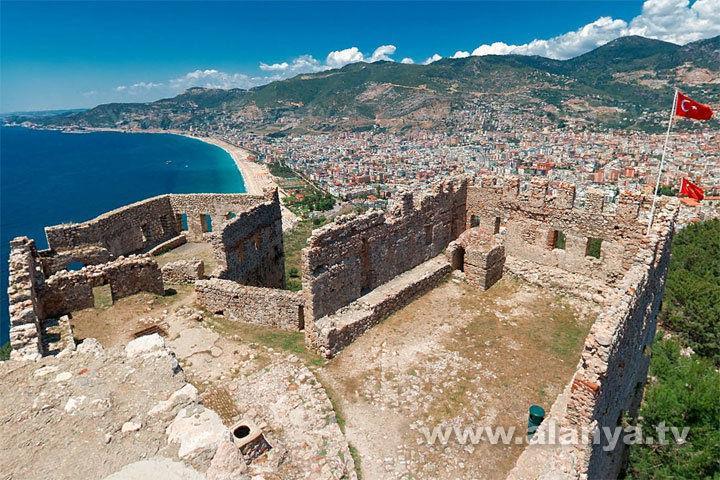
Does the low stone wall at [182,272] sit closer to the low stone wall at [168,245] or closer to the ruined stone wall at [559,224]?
the low stone wall at [168,245]

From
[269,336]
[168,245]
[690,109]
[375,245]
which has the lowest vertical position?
[269,336]

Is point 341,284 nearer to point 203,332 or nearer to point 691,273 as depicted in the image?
point 203,332

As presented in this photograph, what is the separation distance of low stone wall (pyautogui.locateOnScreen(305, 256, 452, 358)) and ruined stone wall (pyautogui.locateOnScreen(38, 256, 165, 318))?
6.83 metres

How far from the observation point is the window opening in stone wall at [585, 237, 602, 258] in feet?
55.0

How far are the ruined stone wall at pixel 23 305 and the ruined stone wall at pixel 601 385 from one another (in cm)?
916

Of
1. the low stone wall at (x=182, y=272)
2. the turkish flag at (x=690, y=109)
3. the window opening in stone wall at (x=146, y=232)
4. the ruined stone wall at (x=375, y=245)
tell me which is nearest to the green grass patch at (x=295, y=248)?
the window opening in stone wall at (x=146, y=232)

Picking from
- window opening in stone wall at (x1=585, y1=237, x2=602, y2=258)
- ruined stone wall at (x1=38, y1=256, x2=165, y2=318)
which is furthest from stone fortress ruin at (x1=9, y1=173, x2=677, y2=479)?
window opening in stone wall at (x1=585, y1=237, x2=602, y2=258)

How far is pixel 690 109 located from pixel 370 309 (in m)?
11.5

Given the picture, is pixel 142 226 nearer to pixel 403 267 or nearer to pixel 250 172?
pixel 403 267

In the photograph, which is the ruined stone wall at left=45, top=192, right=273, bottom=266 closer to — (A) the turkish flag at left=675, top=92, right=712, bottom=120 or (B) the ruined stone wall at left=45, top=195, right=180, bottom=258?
(B) the ruined stone wall at left=45, top=195, right=180, bottom=258

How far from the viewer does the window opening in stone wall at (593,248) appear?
1675 cm

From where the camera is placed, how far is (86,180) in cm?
12431

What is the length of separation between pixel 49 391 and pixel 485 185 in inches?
670

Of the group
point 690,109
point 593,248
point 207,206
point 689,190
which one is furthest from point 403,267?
point 593,248
